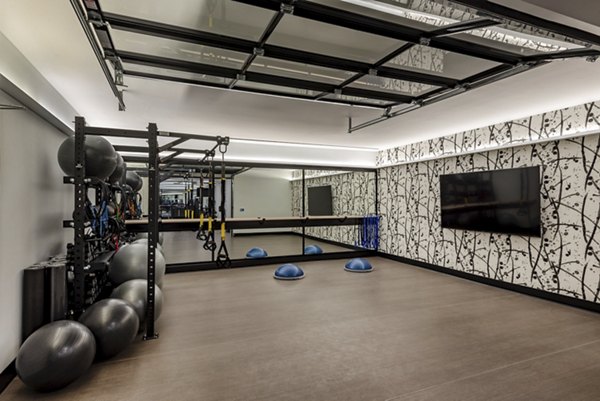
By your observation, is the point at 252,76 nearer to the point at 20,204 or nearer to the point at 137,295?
the point at 20,204

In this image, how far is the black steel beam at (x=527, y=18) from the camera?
143cm

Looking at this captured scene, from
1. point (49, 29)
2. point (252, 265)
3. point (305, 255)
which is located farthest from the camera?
point (305, 255)

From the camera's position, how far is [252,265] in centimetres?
660

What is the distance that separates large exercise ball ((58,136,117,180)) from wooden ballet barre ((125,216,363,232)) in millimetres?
2813

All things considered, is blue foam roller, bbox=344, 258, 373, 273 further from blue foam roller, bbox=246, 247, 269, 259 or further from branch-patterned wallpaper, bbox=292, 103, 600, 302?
blue foam roller, bbox=246, 247, 269, 259

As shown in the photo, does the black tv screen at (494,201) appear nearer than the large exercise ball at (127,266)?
No

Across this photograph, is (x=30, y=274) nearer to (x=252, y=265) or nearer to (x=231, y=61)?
(x=231, y=61)

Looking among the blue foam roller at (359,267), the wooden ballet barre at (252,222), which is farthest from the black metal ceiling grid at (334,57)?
the wooden ballet barre at (252,222)

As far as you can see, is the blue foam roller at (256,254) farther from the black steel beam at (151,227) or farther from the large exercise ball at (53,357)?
the large exercise ball at (53,357)

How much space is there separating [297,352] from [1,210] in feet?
8.30

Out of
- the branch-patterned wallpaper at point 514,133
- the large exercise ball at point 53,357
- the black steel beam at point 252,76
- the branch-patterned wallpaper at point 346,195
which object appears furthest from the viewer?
the branch-patterned wallpaper at point 346,195

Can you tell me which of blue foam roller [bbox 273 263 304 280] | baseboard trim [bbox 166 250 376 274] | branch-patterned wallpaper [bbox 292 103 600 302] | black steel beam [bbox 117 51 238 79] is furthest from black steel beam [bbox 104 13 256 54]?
baseboard trim [bbox 166 250 376 274]

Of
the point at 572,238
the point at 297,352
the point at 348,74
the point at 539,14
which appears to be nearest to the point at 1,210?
the point at 297,352

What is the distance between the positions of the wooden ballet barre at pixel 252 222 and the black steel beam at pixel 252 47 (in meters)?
3.92
